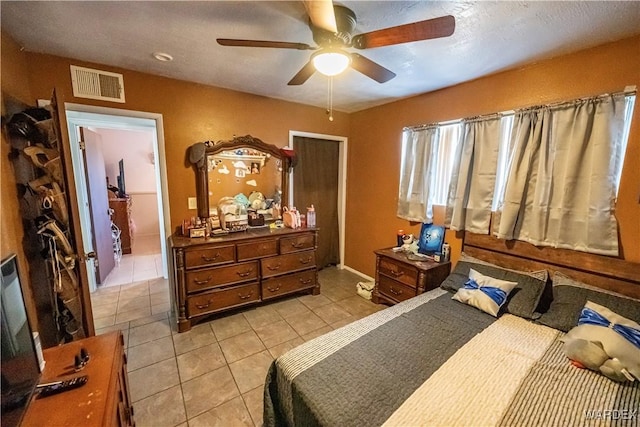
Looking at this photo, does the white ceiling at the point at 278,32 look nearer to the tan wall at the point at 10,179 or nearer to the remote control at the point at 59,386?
the tan wall at the point at 10,179

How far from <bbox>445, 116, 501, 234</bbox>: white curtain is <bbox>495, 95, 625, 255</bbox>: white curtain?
0.15m

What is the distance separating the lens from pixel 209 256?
2564mm

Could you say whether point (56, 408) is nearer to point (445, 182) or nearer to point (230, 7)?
point (230, 7)

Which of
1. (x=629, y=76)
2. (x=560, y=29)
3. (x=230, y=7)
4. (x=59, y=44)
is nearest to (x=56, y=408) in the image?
(x=230, y=7)

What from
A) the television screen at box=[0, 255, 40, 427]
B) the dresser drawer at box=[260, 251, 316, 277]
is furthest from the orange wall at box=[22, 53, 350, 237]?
the television screen at box=[0, 255, 40, 427]

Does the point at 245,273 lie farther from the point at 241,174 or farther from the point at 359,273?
the point at 359,273

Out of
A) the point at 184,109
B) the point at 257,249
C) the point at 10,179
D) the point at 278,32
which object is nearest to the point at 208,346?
the point at 257,249

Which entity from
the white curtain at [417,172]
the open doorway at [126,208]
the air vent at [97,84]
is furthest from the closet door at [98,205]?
the white curtain at [417,172]

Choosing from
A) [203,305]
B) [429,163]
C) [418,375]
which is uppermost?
[429,163]

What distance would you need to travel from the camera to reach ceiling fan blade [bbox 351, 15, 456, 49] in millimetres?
1229

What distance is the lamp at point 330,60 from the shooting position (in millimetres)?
1529

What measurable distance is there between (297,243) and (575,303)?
2.39 meters

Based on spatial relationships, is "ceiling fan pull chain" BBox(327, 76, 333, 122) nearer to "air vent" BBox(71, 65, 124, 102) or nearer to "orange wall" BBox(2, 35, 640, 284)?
"orange wall" BBox(2, 35, 640, 284)

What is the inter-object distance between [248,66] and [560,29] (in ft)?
7.29
